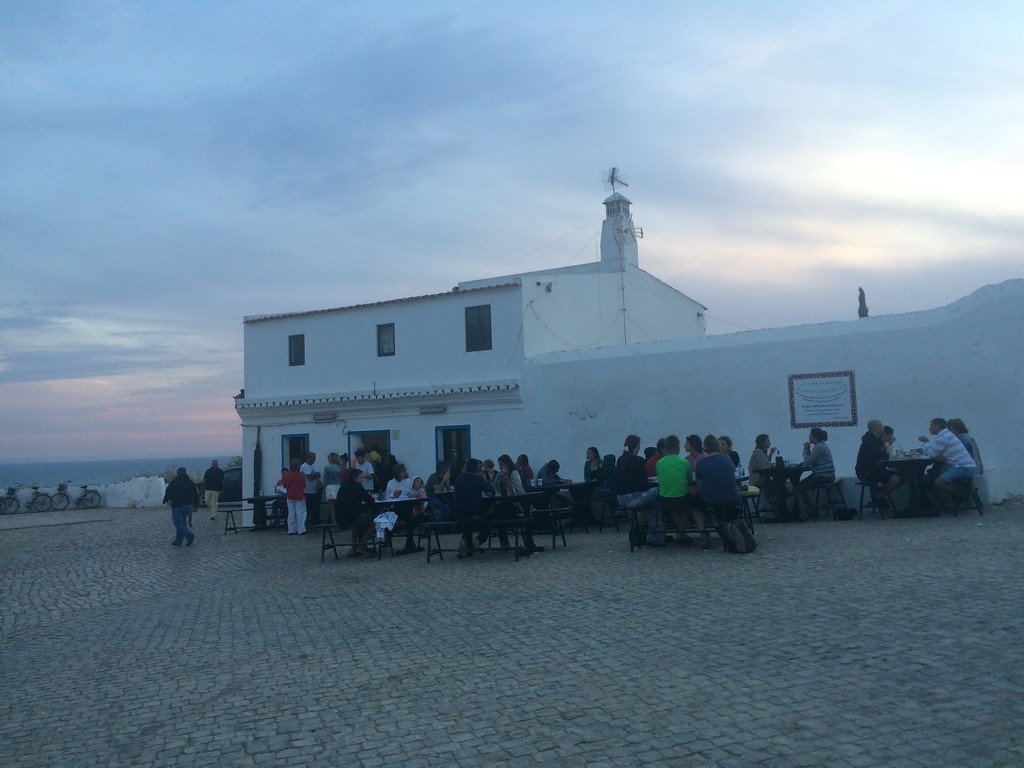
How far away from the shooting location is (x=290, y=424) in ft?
84.7

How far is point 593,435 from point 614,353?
1.97m

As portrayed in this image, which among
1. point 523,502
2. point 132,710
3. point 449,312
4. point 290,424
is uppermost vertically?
point 449,312

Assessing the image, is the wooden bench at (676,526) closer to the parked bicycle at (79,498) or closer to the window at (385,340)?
the window at (385,340)

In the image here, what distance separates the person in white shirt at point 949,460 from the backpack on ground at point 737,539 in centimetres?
410

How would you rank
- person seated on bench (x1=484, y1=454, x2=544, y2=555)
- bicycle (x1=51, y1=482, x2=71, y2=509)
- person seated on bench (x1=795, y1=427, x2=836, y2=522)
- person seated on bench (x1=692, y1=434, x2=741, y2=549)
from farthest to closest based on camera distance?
bicycle (x1=51, y1=482, x2=71, y2=509) → person seated on bench (x1=795, y1=427, x2=836, y2=522) → person seated on bench (x1=484, y1=454, x2=544, y2=555) → person seated on bench (x1=692, y1=434, x2=741, y2=549)

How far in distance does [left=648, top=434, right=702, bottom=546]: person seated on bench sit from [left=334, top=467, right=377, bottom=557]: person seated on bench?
4804 mm

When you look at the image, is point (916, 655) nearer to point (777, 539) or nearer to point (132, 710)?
point (132, 710)

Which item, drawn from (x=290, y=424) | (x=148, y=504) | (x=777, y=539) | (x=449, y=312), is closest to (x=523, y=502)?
(x=777, y=539)

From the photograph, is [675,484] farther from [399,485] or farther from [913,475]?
[399,485]

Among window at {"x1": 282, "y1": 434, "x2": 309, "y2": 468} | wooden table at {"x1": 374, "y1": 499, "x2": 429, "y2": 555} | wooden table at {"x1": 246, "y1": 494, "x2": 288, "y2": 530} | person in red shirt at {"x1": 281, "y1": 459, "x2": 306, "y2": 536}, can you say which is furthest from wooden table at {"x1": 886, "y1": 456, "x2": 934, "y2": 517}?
window at {"x1": 282, "y1": 434, "x2": 309, "y2": 468}

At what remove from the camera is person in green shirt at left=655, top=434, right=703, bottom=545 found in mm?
12352

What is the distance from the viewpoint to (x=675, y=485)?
12.4 m

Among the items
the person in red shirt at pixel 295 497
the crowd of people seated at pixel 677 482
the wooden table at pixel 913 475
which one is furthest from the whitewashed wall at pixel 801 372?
the person in red shirt at pixel 295 497

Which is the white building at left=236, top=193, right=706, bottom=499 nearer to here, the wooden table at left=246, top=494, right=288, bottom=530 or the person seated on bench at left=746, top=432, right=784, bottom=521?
the wooden table at left=246, top=494, right=288, bottom=530
